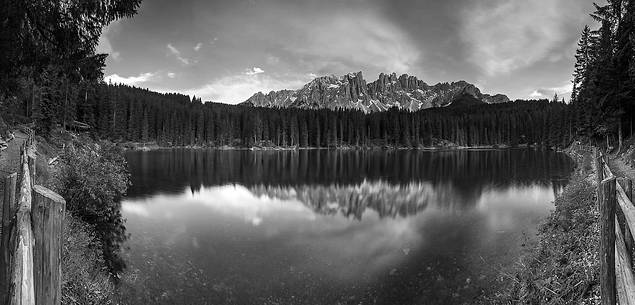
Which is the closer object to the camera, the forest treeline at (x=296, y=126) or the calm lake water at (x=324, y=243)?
the calm lake water at (x=324, y=243)

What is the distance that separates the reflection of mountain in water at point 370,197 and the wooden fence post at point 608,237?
20046 mm

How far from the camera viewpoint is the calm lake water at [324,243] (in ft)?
39.7

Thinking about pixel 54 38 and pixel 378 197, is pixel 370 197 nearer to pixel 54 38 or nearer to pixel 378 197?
pixel 378 197

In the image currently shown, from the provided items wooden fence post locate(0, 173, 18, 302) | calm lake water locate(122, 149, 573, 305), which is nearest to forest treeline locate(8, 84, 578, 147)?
calm lake water locate(122, 149, 573, 305)

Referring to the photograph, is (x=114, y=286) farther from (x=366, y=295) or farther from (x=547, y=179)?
(x=547, y=179)

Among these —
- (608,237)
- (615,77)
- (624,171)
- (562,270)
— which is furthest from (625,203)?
(615,77)

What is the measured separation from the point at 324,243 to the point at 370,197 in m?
14.8

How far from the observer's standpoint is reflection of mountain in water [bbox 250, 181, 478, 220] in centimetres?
2648

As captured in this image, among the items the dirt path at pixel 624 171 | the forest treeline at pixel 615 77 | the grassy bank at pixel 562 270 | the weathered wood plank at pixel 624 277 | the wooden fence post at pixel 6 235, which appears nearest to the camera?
the wooden fence post at pixel 6 235

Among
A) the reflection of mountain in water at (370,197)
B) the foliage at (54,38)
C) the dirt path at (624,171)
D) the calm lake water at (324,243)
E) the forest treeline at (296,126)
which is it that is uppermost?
the forest treeline at (296,126)

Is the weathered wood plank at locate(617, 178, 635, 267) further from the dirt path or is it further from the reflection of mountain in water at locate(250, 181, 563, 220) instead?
the reflection of mountain in water at locate(250, 181, 563, 220)

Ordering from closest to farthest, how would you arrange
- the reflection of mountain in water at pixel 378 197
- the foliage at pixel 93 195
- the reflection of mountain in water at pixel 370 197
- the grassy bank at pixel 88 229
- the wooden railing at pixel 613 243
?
the wooden railing at pixel 613 243 → the grassy bank at pixel 88 229 → the foliage at pixel 93 195 → the reflection of mountain in water at pixel 370 197 → the reflection of mountain in water at pixel 378 197

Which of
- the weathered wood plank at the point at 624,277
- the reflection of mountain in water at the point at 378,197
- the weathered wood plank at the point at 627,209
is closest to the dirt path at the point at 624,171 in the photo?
the reflection of mountain in water at the point at 378,197

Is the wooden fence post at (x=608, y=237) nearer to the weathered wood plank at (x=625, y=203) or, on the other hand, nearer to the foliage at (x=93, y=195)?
the weathered wood plank at (x=625, y=203)
